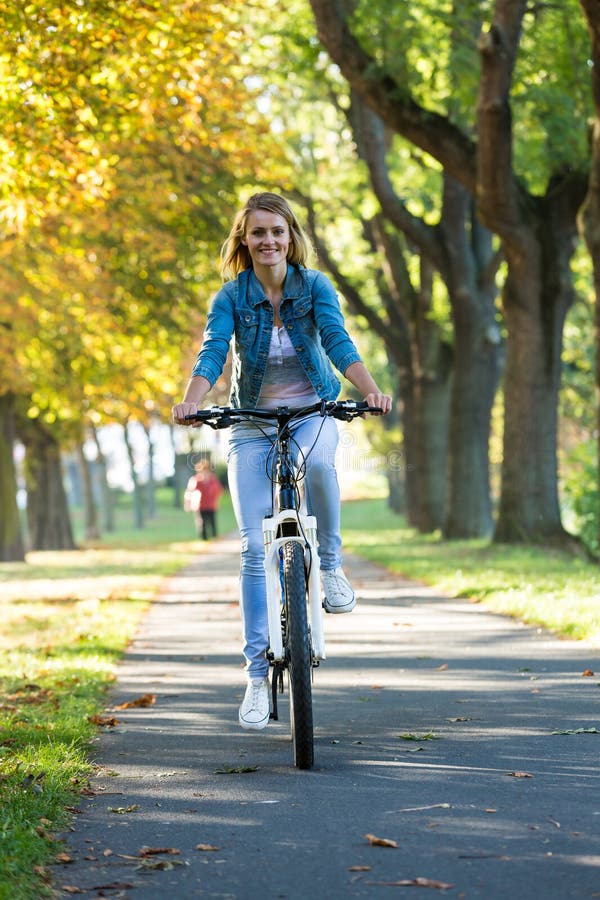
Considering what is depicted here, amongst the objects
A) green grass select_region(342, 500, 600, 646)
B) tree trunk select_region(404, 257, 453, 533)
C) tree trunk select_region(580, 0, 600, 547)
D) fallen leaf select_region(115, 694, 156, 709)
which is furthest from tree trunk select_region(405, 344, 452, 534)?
fallen leaf select_region(115, 694, 156, 709)

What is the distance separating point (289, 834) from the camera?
15.1 feet

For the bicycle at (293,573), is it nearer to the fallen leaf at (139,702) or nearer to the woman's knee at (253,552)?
the woman's knee at (253,552)

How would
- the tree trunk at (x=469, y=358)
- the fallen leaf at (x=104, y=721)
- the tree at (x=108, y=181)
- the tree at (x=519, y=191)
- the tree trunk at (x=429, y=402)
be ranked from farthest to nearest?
1. the tree trunk at (x=429, y=402)
2. the tree trunk at (x=469, y=358)
3. the tree at (x=519, y=191)
4. the tree at (x=108, y=181)
5. the fallen leaf at (x=104, y=721)

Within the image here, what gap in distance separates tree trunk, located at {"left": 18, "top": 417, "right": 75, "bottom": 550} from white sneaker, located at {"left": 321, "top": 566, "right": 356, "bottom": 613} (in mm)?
30376

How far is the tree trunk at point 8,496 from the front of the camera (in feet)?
90.8

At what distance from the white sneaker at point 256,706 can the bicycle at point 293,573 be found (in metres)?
0.12

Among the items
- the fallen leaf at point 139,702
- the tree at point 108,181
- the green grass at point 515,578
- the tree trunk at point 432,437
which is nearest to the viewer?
the fallen leaf at point 139,702

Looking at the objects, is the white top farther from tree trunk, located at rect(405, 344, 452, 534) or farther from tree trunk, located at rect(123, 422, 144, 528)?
tree trunk, located at rect(123, 422, 144, 528)

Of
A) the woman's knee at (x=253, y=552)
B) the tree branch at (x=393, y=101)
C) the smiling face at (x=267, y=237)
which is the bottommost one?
the woman's knee at (x=253, y=552)

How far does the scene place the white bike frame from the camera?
5.76 meters

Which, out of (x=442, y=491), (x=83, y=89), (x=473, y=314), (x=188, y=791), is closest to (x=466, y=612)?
(x=83, y=89)

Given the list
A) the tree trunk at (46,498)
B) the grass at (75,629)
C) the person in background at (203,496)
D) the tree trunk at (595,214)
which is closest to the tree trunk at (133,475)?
the tree trunk at (46,498)

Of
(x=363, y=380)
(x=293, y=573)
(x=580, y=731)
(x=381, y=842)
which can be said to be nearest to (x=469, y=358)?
(x=580, y=731)

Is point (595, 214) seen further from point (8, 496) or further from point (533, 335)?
point (8, 496)
